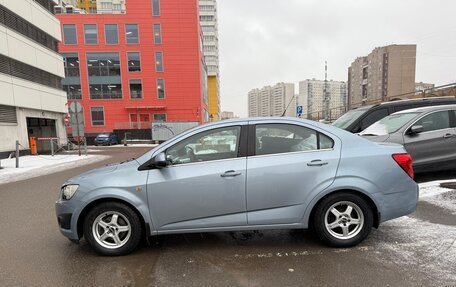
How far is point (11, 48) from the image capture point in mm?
17984

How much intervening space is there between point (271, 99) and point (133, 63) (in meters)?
28.6

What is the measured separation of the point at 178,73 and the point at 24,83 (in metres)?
23.6

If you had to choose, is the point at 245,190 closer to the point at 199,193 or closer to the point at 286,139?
the point at 199,193

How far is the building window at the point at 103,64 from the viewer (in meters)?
39.7

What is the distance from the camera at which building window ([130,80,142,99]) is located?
133 feet

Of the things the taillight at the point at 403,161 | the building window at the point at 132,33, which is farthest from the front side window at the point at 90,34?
the taillight at the point at 403,161

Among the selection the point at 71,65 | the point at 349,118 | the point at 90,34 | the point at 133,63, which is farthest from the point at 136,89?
the point at 349,118

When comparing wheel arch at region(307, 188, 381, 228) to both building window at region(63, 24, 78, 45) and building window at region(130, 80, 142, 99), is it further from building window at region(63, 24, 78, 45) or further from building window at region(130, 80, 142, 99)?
building window at region(63, 24, 78, 45)

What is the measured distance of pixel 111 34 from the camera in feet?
130

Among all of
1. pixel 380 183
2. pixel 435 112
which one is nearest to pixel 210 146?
pixel 380 183


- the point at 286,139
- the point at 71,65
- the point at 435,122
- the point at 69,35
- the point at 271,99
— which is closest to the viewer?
the point at 286,139

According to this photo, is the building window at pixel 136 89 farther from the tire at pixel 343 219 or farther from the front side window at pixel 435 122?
the tire at pixel 343 219

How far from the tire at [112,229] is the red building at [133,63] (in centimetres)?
3672

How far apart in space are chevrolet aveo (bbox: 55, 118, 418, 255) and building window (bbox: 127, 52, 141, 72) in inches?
1564
